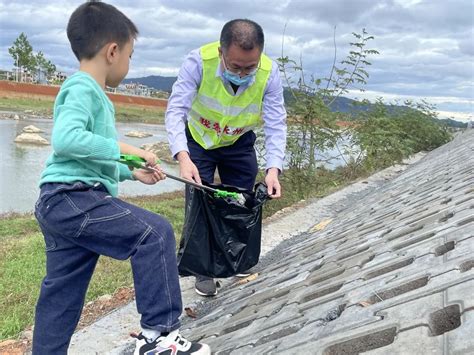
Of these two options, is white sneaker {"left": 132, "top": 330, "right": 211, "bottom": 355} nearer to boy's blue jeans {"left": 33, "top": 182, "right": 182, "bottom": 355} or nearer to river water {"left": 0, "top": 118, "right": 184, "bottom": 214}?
boy's blue jeans {"left": 33, "top": 182, "right": 182, "bottom": 355}

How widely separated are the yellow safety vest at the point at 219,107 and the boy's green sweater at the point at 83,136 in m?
1.24

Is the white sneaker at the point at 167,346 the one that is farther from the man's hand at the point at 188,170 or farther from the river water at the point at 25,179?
the river water at the point at 25,179

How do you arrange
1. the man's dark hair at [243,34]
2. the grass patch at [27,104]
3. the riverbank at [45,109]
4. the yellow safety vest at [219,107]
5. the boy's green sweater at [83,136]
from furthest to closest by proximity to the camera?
the grass patch at [27,104] → the riverbank at [45,109] → the yellow safety vest at [219,107] → the man's dark hair at [243,34] → the boy's green sweater at [83,136]

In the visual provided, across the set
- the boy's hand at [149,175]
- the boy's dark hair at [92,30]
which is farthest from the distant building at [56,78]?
the boy's dark hair at [92,30]

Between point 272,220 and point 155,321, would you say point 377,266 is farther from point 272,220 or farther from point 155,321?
point 272,220

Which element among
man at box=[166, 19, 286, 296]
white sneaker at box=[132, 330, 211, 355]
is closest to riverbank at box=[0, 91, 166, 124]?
man at box=[166, 19, 286, 296]

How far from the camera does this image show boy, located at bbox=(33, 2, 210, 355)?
227cm

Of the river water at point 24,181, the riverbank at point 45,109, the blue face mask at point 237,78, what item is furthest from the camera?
the riverbank at point 45,109

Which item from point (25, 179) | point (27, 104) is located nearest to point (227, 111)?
point (25, 179)

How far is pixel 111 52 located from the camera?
2438 millimetres

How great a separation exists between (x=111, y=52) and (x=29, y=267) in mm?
3923

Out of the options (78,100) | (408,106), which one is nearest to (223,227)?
(78,100)

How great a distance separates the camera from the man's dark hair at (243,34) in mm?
3203

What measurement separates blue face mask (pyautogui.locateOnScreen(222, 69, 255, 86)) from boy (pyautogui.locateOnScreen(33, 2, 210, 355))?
40.5 inches
